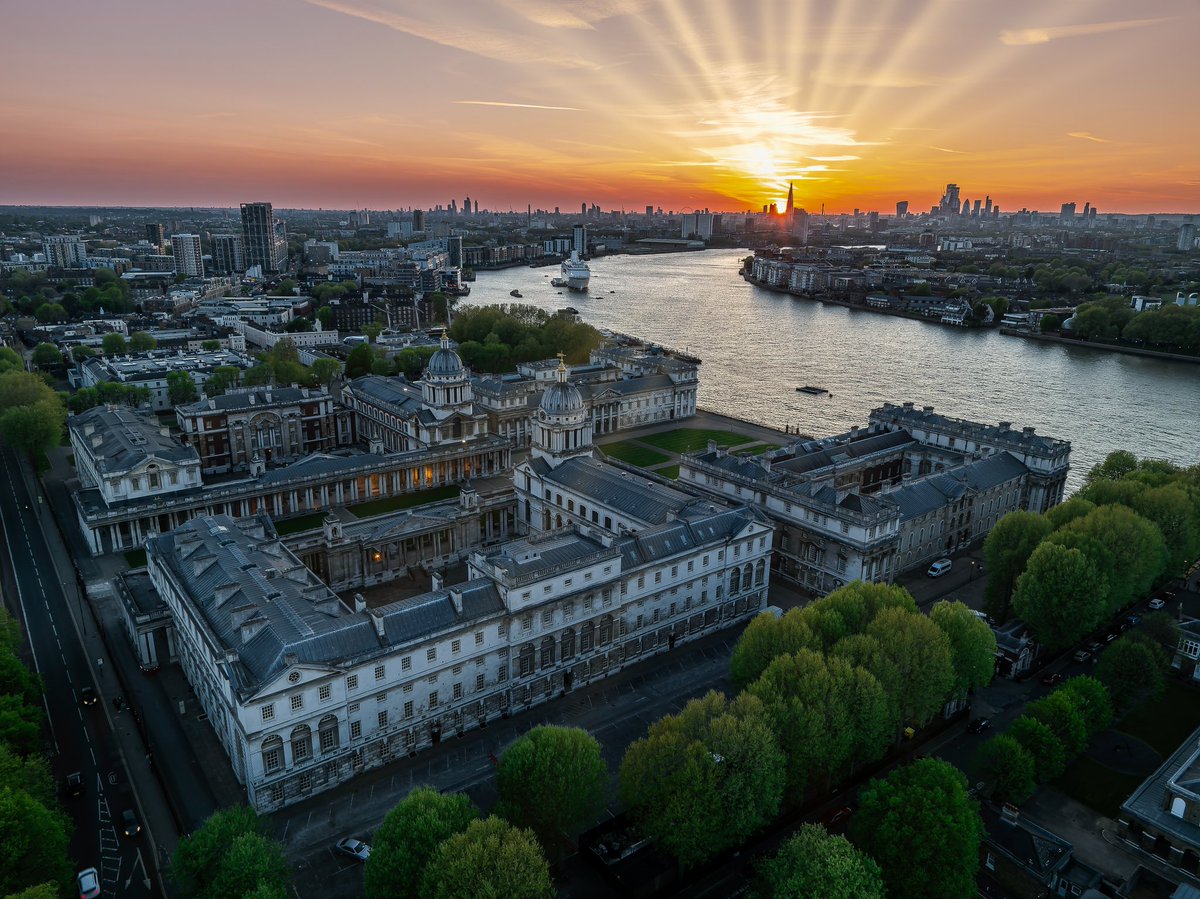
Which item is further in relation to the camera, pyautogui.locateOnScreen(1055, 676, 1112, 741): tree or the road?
pyautogui.locateOnScreen(1055, 676, 1112, 741): tree

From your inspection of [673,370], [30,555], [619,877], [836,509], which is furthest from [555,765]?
[673,370]

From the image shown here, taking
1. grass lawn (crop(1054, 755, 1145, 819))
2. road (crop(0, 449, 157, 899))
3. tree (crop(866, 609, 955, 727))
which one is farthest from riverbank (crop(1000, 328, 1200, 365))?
road (crop(0, 449, 157, 899))

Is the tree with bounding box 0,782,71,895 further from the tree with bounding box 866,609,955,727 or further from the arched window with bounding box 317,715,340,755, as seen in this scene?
the tree with bounding box 866,609,955,727

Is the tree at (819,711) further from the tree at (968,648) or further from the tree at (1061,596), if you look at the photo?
the tree at (1061,596)

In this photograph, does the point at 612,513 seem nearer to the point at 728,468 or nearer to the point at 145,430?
the point at 728,468

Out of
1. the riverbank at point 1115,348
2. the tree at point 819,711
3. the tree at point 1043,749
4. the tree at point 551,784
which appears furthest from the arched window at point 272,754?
the riverbank at point 1115,348
